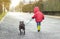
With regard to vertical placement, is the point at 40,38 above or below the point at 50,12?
above

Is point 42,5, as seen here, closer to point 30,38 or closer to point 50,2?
point 50,2

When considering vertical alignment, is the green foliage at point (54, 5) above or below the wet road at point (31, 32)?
below

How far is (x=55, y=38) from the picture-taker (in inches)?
500

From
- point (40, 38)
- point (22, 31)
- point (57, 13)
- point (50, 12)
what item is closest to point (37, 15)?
point (22, 31)

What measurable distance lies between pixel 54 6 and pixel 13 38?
42.7 meters

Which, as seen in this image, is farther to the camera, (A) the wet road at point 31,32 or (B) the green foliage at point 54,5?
(B) the green foliage at point 54,5

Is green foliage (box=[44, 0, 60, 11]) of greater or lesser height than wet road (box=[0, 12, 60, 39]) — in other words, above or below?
below

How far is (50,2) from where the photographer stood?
58.7m

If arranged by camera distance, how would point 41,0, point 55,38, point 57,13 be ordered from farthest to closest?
point 41,0 → point 57,13 → point 55,38

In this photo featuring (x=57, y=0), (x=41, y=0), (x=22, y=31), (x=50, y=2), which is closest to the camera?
(x=22, y=31)

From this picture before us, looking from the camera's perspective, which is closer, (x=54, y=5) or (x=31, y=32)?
(x=31, y=32)

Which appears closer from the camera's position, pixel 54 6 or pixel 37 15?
pixel 37 15

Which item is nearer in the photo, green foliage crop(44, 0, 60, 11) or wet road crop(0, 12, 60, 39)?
wet road crop(0, 12, 60, 39)

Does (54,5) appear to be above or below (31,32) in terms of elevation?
below
